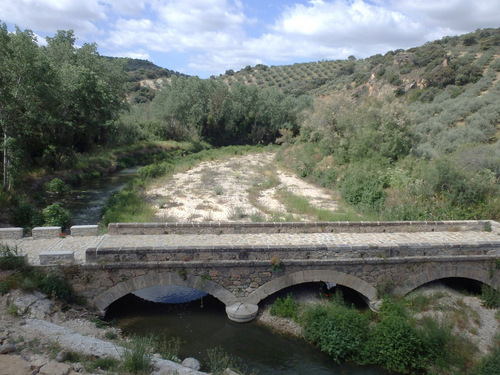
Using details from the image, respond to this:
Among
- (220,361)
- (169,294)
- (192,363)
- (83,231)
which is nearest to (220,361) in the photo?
(220,361)

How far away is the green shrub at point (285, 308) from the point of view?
10.3 metres

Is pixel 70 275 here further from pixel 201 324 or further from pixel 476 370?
pixel 476 370

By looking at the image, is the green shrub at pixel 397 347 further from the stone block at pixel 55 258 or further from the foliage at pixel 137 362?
the stone block at pixel 55 258

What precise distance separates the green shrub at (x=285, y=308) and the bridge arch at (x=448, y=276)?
9.73ft

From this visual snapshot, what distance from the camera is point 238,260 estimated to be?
999 centimetres

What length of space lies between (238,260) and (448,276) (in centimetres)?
622

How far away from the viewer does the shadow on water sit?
8859 mm

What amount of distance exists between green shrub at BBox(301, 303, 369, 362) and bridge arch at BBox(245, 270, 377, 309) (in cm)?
76

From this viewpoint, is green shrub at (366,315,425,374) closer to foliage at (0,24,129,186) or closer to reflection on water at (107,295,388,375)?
reflection on water at (107,295,388,375)

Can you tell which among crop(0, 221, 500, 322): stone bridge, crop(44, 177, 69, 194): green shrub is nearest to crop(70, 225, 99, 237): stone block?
crop(0, 221, 500, 322): stone bridge

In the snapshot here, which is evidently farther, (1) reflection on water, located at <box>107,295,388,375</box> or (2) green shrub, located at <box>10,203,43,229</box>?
(2) green shrub, located at <box>10,203,43,229</box>

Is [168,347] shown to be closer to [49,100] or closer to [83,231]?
[83,231]

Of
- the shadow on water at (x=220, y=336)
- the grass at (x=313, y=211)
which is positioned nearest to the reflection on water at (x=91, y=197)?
the shadow on water at (x=220, y=336)

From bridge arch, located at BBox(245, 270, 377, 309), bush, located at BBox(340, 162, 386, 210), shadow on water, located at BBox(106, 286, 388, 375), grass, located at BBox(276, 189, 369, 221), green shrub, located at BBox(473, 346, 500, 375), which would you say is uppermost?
bush, located at BBox(340, 162, 386, 210)
